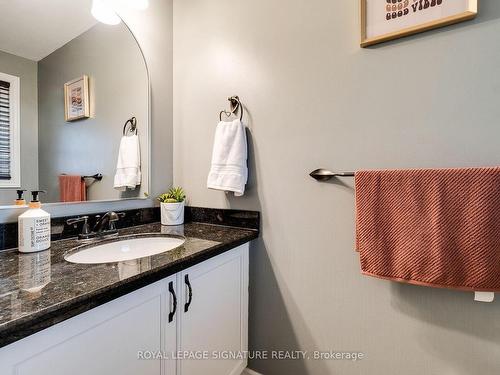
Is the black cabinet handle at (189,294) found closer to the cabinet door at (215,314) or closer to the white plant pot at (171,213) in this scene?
the cabinet door at (215,314)

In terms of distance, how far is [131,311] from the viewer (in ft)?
2.34

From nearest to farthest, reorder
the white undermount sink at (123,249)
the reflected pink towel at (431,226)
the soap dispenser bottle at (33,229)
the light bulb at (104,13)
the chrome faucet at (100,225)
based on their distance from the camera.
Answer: the reflected pink towel at (431,226) < the soap dispenser bottle at (33,229) < the white undermount sink at (123,249) < the chrome faucet at (100,225) < the light bulb at (104,13)

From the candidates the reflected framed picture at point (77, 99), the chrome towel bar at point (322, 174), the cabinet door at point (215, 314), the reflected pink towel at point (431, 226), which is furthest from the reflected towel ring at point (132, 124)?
the reflected pink towel at point (431, 226)

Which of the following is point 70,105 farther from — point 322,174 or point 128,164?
point 322,174

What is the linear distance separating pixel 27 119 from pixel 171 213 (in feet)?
2.32

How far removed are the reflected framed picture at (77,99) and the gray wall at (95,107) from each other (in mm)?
17

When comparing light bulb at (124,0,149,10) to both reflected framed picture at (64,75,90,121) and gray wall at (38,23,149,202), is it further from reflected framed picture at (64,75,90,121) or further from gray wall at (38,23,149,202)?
reflected framed picture at (64,75,90,121)

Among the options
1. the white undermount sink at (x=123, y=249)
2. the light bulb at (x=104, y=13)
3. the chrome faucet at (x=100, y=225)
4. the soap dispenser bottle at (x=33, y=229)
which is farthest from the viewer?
Result: the light bulb at (x=104, y=13)

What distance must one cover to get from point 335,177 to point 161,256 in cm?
75

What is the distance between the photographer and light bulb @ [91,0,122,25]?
1.17 meters

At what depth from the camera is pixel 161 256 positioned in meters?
0.86

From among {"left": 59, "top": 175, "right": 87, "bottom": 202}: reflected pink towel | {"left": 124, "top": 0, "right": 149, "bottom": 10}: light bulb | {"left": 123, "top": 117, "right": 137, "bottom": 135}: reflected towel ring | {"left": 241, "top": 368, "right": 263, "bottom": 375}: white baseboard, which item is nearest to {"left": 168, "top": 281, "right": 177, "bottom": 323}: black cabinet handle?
{"left": 59, "top": 175, "right": 87, "bottom": 202}: reflected pink towel

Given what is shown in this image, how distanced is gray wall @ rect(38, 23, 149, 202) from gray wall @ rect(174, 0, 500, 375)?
12.1 inches

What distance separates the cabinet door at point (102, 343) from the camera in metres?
0.51
